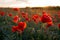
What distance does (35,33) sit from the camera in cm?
145

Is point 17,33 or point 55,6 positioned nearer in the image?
point 17,33

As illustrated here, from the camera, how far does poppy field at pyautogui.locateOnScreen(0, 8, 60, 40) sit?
1.44m

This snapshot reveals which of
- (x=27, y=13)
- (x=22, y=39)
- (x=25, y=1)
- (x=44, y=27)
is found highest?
(x=25, y=1)

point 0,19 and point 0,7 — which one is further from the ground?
point 0,7

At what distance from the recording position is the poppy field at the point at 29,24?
1.44 m

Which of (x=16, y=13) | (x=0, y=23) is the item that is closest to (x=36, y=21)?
(x=16, y=13)

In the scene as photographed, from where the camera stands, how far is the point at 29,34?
1456mm

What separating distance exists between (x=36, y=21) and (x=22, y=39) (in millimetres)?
225

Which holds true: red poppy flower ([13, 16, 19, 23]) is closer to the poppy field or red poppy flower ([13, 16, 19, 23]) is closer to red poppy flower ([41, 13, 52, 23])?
the poppy field

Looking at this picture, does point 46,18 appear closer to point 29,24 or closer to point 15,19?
point 29,24

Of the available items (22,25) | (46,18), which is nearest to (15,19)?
(22,25)

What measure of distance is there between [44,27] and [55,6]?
0.84 feet

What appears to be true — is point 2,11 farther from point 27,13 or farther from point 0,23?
point 27,13

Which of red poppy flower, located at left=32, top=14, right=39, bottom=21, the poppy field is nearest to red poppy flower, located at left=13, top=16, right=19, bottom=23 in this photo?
the poppy field
